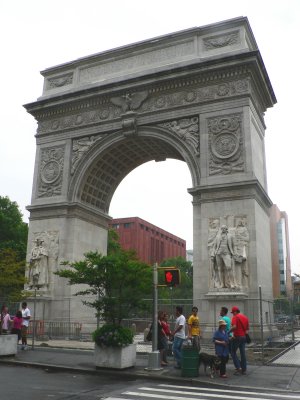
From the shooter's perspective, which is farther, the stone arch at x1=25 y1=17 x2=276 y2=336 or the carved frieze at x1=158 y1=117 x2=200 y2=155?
the carved frieze at x1=158 y1=117 x2=200 y2=155

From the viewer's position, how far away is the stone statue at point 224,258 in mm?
22281

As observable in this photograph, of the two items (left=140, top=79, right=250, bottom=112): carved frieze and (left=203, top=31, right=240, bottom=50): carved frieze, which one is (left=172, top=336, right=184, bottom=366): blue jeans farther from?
(left=203, top=31, right=240, bottom=50): carved frieze

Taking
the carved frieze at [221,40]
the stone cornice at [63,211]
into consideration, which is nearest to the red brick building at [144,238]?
the stone cornice at [63,211]

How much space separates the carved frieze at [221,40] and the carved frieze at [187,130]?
16.0 feet

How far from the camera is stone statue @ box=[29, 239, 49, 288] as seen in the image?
27.3 m

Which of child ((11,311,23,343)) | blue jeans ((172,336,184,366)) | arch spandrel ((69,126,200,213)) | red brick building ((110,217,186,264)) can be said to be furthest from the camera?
red brick building ((110,217,186,264))

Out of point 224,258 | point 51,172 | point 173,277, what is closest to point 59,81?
point 51,172

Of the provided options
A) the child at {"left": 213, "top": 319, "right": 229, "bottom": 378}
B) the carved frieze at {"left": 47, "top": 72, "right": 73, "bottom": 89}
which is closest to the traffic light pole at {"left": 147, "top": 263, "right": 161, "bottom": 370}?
the child at {"left": 213, "top": 319, "right": 229, "bottom": 378}

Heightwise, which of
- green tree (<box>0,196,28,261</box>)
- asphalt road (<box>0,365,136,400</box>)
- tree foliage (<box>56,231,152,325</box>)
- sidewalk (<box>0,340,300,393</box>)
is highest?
green tree (<box>0,196,28,261</box>)

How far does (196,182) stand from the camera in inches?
1007

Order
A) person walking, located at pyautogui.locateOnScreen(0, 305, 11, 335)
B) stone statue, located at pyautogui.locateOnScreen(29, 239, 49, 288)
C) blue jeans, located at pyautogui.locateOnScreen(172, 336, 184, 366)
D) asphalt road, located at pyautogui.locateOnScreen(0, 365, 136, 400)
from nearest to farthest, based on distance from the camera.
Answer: asphalt road, located at pyautogui.locateOnScreen(0, 365, 136, 400) < blue jeans, located at pyautogui.locateOnScreen(172, 336, 184, 366) < person walking, located at pyautogui.locateOnScreen(0, 305, 11, 335) < stone statue, located at pyautogui.locateOnScreen(29, 239, 49, 288)

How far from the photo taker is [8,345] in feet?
55.4

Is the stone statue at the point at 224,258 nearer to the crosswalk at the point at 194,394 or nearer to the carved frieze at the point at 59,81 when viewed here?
the crosswalk at the point at 194,394

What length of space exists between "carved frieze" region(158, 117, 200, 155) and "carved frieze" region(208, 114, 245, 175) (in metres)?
0.89
